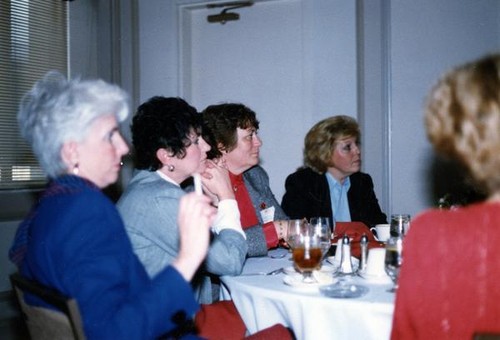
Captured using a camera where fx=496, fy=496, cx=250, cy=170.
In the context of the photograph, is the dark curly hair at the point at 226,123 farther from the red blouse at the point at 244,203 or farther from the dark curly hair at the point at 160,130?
the dark curly hair at the point at 160,130

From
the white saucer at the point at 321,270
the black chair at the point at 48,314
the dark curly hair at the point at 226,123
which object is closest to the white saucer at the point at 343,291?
the white saucer at the point at 321,270

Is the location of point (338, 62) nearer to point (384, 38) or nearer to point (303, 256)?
point (384, 38)

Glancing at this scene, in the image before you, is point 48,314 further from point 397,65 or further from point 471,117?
point 397,65

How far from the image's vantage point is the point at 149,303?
1.17 metres

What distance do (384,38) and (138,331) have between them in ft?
10.5

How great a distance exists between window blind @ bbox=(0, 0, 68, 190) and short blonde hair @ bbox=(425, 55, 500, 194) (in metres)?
3.57

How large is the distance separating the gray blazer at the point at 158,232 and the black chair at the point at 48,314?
54cm

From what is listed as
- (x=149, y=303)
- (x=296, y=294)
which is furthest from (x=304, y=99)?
(x=149, y=303)

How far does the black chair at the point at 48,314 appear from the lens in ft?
3.52

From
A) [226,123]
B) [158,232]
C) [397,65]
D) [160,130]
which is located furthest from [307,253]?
[397,65]

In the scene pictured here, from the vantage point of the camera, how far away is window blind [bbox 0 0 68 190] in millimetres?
3787

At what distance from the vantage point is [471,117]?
95 centimetres

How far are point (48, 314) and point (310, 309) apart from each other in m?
0.76

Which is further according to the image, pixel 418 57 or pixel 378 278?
pixel 418 57
